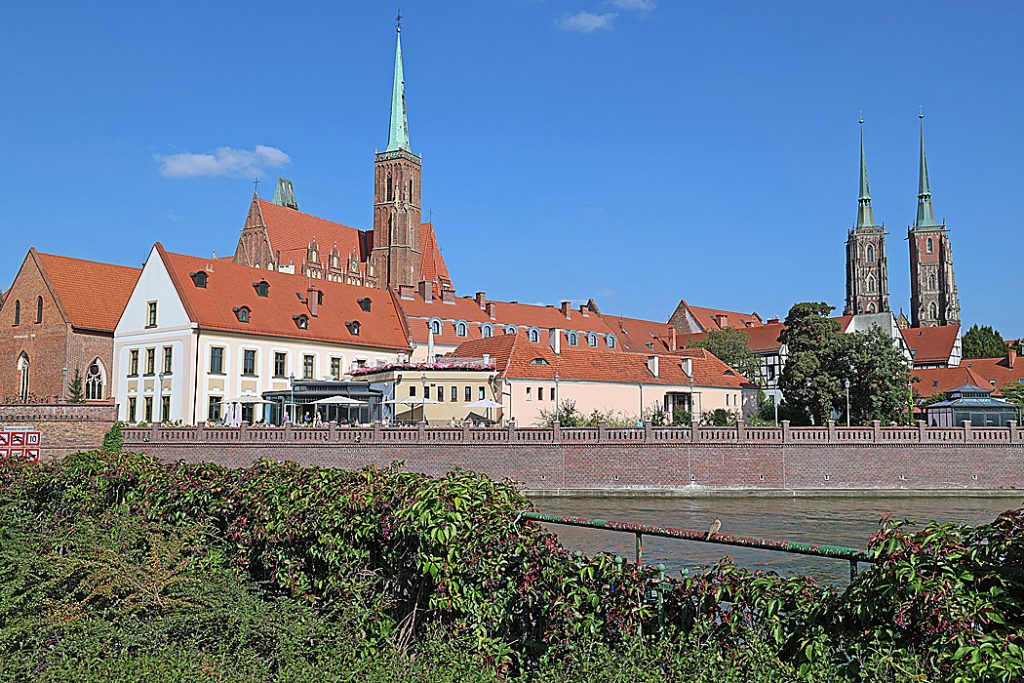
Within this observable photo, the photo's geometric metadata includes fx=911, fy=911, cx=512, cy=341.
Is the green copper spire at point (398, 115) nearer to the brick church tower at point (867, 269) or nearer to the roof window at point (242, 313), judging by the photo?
the roof window at point (242, 313)

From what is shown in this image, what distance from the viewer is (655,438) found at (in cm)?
3969

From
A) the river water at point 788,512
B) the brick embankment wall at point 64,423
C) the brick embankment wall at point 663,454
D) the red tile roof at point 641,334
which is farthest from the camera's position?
the red tile roof at point 641,334

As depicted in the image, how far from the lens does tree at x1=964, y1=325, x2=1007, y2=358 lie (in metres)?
127

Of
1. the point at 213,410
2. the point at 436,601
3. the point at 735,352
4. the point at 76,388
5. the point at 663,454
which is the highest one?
the point at 735,352

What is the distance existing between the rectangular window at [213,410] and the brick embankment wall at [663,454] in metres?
13.8

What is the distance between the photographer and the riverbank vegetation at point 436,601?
15.4 feet

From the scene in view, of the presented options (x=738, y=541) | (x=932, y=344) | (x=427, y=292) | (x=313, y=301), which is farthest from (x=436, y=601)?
(x=932, y=344)

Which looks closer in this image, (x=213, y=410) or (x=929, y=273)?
(x=213, y=410)

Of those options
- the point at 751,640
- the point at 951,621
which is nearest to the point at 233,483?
the point at 751,640

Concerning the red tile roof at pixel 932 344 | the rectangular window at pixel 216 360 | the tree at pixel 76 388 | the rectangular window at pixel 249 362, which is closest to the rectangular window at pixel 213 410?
the rectangular window at pixel 216 360

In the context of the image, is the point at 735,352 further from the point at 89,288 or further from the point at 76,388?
the point at 76,388

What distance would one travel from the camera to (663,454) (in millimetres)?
39531

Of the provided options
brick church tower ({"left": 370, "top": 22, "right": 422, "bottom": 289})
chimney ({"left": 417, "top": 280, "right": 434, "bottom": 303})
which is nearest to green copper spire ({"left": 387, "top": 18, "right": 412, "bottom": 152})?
brick church tower ({"left": 370, "top": 22, "right": 422, "bottom": 289})

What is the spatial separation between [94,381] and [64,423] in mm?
23338
